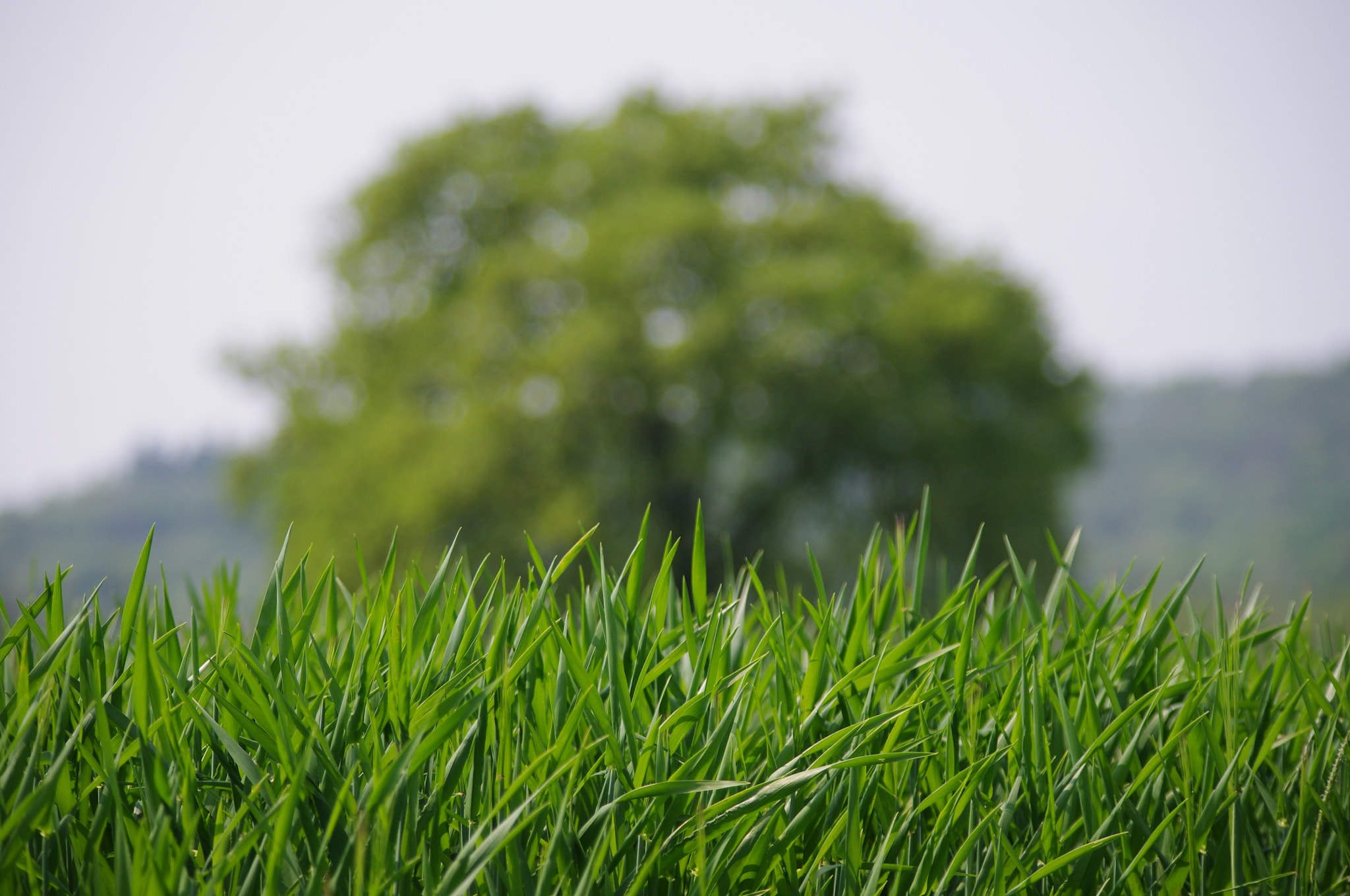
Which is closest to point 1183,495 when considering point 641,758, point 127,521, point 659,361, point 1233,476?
point 1233,476

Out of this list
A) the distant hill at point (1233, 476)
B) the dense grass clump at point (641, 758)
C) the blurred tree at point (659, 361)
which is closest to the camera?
the dense grass clump at point (641, 758)

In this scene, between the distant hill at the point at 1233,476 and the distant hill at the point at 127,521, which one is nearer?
the distant hill at the point at 127,521

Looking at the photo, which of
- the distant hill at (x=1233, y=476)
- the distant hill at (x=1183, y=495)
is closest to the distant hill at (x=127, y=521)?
the distant hill at (x=1183, y=495)

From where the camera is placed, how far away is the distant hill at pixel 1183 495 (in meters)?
40.9

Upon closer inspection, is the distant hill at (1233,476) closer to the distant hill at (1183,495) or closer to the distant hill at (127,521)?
the distant hill at (1183,495)

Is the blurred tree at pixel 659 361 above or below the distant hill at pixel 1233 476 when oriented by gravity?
below

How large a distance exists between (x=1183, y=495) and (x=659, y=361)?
153 feet

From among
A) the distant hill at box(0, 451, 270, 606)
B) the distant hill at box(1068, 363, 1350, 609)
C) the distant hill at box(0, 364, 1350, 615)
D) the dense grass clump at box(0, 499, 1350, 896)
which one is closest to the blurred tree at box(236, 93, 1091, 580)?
the dense grass clump at box(0, 499, 1350, 896)

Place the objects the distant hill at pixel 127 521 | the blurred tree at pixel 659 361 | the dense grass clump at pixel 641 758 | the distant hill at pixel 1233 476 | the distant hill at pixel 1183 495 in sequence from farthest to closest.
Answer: the distant hill at pixel 1233 476 < the distant hill at pixel 1183 495 < the distant hill at pixel 127 521 < the blurred tree at pixel 659 361 < the dense grass clump at pixel 641 758

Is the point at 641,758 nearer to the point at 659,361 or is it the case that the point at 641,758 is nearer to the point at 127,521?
the point at 659,361

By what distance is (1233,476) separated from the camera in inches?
1989

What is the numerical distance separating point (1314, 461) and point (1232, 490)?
5.97 metres

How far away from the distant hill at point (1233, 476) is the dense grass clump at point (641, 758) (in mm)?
42940

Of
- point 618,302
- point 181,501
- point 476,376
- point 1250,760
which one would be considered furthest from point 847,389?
point 181,501
